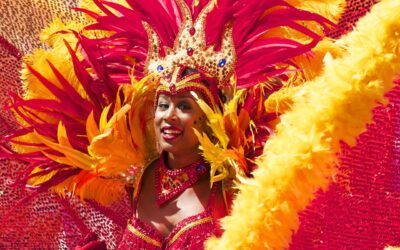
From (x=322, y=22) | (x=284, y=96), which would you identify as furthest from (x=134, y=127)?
(x=322, y=22)

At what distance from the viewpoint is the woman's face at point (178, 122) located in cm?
219

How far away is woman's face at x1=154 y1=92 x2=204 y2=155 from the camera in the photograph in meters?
2.19

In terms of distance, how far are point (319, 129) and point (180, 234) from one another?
0.82 m

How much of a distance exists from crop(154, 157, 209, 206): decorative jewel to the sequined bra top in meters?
0.07

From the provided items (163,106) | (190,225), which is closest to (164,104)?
(163,106)

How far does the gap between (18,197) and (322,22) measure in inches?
55.0

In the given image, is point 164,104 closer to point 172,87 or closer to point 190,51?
point 172,87

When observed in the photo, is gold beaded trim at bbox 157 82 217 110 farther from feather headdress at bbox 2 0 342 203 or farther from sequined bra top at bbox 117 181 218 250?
sequined bra top at bbox 117 181 218 250

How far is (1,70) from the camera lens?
2875 mm

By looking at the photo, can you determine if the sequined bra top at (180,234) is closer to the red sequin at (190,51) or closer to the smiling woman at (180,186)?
the smiling woman at (180,186)

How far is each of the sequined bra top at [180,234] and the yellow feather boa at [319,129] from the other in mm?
603

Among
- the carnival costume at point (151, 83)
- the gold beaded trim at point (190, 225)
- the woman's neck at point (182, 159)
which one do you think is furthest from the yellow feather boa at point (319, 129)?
the woman's neck at point (182, 159)

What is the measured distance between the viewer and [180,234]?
219 cm

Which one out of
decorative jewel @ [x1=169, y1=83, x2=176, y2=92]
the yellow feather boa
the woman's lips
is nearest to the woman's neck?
the woman's lips
